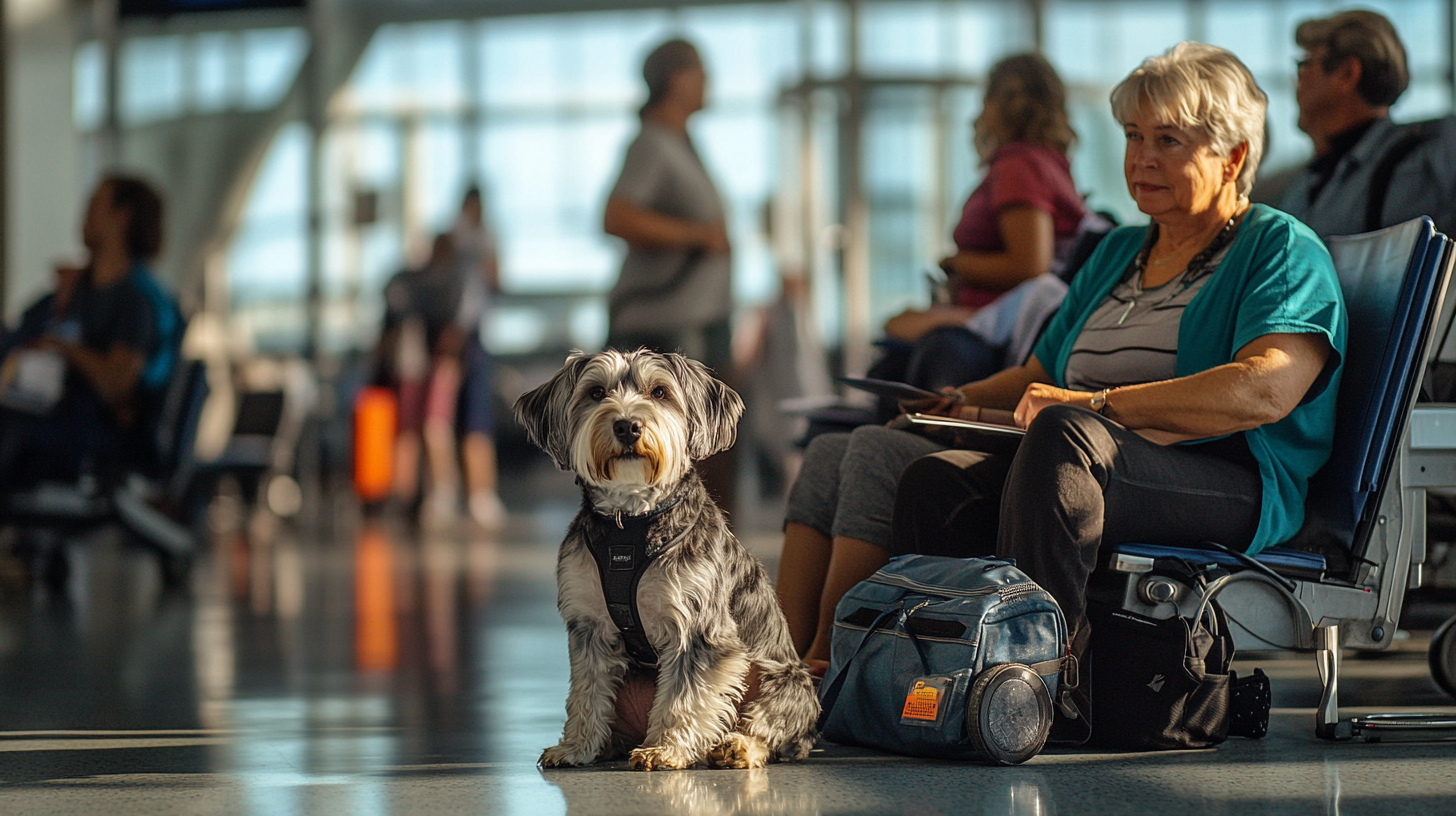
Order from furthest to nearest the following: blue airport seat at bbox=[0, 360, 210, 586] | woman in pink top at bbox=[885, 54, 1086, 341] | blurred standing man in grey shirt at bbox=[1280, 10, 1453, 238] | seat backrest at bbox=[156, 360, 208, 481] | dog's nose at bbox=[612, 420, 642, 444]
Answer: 1. seat backrest at bbox=[156, 360, 208, 481]
2. blue airport seat at bbox=[0, 360, 210, 586]
3. woman in pink top at bbox=[885, 54, 1086, 341]
4. blurred standing man in grey shirt at bbox=[1280, 10, 1453, 238]
5. dog's nose at bbox=[612, 420, 642, 444]

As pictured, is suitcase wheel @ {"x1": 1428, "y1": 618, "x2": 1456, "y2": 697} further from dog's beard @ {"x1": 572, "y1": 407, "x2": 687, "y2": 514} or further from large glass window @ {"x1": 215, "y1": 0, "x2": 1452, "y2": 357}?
large glass window @ {"x1": 215, "y1": 0, "x2": 1452, "y2": 357}

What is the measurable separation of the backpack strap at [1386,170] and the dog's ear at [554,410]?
190cm

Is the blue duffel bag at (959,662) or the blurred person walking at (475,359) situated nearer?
the blue duffel bag at (959,662)

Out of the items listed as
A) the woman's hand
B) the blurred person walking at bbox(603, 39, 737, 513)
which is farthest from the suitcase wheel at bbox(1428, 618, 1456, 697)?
the blurred person walking at bbox(603, 39, 737, 513)

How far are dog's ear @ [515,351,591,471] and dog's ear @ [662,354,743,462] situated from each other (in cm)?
16

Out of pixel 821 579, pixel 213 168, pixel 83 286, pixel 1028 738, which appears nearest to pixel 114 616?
pixel 83 286

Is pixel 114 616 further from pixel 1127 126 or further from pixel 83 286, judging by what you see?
pixel 1127 126

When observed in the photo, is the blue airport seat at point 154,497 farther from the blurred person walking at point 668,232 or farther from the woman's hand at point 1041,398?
the woman's hand at point 1041,398

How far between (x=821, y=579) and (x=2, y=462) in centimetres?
402

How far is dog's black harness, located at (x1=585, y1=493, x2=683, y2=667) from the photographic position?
2.40m

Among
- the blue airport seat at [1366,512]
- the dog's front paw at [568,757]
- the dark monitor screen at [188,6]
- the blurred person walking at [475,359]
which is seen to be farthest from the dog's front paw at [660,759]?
the dark monitor screen at [188,6]

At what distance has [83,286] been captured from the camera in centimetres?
608

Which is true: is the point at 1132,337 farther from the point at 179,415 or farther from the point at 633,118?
the point at 633,118

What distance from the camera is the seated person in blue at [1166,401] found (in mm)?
2523
